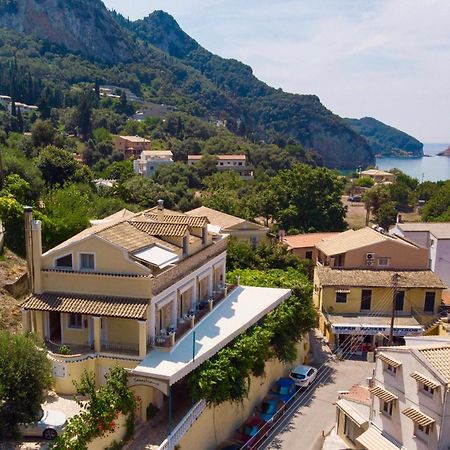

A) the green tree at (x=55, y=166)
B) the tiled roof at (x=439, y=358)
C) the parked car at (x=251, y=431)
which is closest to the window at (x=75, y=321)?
the parked car at (x=251, y=431)

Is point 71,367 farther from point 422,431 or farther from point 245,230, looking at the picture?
point 245,230

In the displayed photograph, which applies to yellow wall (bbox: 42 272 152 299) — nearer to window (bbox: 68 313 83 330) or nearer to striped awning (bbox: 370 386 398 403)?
window (bbox: 68 313 83 330)

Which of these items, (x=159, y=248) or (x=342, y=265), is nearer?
(x=159, y=248)

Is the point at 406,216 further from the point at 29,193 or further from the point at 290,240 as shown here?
the point at 29,193

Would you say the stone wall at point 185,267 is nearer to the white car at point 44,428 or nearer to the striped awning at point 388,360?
the white car at point 44,428

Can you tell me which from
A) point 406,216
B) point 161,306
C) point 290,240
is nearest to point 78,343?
point 161,306

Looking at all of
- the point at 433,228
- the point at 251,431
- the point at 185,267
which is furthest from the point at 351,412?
the point at 433,228
